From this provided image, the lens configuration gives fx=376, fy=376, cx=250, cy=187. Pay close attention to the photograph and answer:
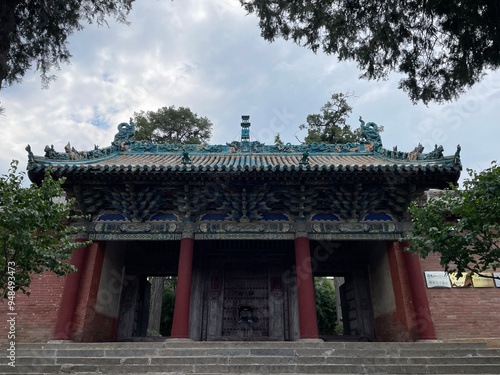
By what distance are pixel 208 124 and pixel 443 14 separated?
18867 mm

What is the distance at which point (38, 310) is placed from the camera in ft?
28.2

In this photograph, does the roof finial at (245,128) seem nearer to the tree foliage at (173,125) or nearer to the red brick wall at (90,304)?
the red brick wall at (90,304)

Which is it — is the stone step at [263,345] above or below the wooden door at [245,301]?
below

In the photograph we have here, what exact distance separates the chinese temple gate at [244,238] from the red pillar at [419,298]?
2cm

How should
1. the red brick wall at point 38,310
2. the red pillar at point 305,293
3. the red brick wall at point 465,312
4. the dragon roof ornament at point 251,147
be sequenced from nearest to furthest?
the red pillar at point 305,293
the red brick wall at point 38,310
the red brick wall at point 465,312
the dragon roof ornament at point 251,147

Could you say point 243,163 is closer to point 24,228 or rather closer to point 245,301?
point 245,301

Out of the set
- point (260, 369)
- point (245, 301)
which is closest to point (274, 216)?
point (245, 301)

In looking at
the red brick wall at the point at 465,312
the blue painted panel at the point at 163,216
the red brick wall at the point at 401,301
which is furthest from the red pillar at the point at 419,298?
the blue painted panel at the point at 163,216

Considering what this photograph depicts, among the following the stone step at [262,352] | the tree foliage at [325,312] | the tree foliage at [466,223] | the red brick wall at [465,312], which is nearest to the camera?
the tree foliage at [466,223]

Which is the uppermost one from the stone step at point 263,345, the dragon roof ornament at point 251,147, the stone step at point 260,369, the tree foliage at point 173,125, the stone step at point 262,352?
the tree foliage at point 173,125

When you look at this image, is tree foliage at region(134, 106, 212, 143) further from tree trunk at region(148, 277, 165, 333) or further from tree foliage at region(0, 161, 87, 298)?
tree foliage at region(0, 161, 87, 298)

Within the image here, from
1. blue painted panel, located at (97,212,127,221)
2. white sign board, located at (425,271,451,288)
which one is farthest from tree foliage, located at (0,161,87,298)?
white sign board, located at (425,271,451,288)

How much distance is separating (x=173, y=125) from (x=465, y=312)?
62.7ft

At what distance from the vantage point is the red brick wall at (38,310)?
27.5ft
